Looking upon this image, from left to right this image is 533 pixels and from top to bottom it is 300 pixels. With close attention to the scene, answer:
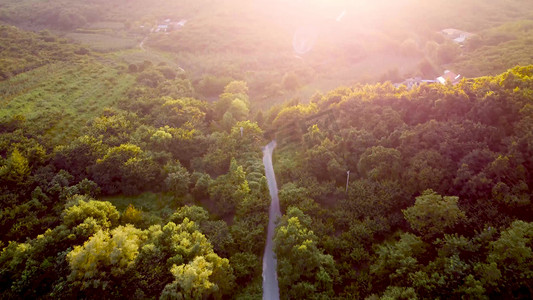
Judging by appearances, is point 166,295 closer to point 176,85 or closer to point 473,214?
point 473,214

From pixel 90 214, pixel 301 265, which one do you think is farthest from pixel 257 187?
pixel 90 214

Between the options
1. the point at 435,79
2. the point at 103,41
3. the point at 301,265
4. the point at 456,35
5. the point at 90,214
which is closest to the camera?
the point at 301,265

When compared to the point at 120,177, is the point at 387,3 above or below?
above

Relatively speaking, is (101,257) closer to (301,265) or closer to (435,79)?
(301,265)

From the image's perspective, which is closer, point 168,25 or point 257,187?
point 257,187

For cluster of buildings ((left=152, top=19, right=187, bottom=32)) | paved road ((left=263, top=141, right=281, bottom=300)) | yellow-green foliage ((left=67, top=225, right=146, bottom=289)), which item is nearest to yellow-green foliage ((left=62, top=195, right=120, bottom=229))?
yellow-green foliage ((left=67, top=225, right=146, bottom=289))

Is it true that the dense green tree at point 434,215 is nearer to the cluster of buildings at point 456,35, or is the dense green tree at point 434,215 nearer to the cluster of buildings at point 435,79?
the cluster of buildings at point 435,79

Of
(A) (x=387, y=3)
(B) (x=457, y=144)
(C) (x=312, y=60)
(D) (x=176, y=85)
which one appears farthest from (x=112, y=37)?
(B) (x=457, y=144)
